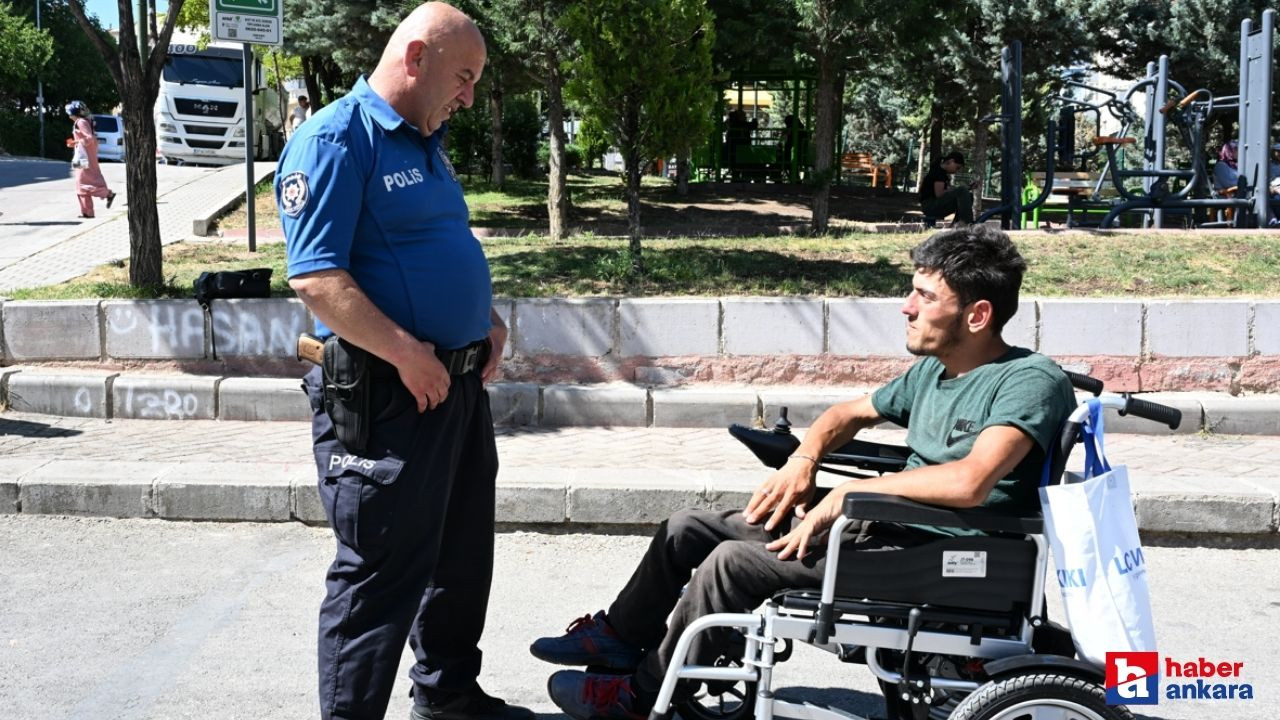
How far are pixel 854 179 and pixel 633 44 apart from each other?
30.4m

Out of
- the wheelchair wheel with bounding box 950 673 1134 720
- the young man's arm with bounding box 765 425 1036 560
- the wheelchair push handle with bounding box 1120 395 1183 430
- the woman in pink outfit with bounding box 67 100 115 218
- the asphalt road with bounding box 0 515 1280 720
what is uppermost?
the woman in pink outfit with bounding box 67 100 115 218

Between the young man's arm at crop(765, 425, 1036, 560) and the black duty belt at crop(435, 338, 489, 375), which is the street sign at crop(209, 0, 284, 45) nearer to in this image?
the black duty belt at crop(435, 338, 489, 375)

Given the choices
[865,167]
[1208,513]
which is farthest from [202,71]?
[1208,513]

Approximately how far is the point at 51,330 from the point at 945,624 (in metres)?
6.64

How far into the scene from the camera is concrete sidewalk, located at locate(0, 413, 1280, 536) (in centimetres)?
564

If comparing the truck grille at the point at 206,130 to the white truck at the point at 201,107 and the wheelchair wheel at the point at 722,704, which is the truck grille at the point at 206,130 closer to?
the white truck at the point at 201,107

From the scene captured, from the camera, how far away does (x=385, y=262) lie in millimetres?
3188

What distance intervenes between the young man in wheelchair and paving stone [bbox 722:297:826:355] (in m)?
4.09

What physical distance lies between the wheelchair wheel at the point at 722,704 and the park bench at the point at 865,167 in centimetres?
3227

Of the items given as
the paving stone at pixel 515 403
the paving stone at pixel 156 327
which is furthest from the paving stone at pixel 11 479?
the paving stone at pixel 515 403

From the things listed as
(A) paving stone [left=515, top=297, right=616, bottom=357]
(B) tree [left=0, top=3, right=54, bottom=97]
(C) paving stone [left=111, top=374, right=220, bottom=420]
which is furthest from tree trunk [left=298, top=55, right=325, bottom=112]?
(B) tree [left=0, top=3, right=54, bottom=97]

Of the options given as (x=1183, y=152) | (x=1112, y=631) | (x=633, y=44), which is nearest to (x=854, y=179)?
(x=1183, y=152)

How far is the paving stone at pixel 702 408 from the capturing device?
24.2 ft

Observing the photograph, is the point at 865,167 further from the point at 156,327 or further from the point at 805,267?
the point at 156,327
